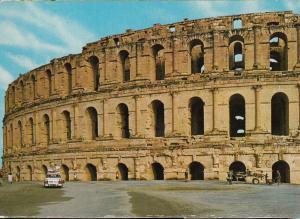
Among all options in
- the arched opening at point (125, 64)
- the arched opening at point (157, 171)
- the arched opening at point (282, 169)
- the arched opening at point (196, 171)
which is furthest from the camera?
the arched opening at point (125, 64)

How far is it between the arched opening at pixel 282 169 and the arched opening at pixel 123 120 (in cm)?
1161

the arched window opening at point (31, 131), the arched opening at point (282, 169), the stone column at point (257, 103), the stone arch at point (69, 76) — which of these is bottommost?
the arched opening at point (282, 169)

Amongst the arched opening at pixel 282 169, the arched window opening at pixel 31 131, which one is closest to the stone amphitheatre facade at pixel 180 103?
the arched opening at pixel 282 169

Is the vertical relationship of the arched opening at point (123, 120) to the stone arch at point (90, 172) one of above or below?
above

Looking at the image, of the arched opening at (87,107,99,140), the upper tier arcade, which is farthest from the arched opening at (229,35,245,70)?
the arched opening at (87,107,99,140)

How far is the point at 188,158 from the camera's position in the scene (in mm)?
34969

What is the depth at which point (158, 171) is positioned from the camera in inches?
1470

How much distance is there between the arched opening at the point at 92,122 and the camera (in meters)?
40.8

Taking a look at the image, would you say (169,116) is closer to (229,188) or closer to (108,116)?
(108,116)

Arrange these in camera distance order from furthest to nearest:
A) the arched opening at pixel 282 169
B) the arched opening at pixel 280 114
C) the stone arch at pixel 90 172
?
the stone arch at pixel 90 172 < the arched opening at pixel 280 114 < the arched opening at pixel 282 169

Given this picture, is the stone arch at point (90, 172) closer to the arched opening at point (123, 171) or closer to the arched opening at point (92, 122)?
the arched opening at point (92, 122)

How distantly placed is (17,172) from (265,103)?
25923 millimetres

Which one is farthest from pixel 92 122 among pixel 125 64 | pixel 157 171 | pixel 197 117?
pixel 197 117

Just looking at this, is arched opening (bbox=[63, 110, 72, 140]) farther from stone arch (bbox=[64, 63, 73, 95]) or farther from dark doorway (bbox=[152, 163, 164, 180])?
dark doorway (bbox=[152, 163, 164, 180])
